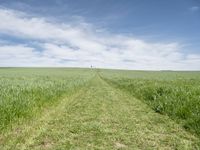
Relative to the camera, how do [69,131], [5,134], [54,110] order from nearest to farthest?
1. [5,134]
2. [69,131]
3. [54,110]

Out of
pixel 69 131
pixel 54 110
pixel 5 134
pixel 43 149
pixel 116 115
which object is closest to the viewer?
pixel 43 149

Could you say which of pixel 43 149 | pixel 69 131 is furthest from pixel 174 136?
pixel 43 149

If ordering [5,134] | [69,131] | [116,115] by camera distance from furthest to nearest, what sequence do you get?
[116,115] < [69,131] < [5,134]

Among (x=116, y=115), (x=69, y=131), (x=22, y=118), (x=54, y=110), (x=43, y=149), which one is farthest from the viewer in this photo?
(x=54, y=110)

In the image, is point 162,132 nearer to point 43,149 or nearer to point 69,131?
point 69,131

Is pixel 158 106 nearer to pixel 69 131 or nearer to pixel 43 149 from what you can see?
pixel 69 131

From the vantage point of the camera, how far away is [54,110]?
14.8 metres

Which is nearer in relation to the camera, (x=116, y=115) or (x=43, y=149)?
(x=43, y=149)

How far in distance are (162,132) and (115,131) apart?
1.81m

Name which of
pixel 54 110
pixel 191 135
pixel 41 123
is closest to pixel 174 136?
pixel 191 135

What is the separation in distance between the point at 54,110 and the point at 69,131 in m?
4.91

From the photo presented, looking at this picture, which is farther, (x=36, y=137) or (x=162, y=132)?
(x=162, y=132)

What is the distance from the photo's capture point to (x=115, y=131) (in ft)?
33.1

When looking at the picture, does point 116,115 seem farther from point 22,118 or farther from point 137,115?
point 22,118
